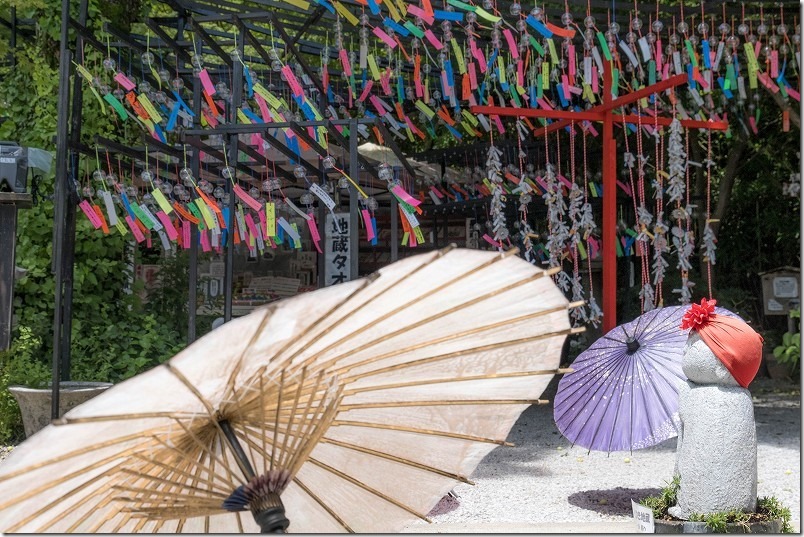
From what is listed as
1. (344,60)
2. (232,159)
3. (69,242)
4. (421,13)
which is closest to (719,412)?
(232,159)

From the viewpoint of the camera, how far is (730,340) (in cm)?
366

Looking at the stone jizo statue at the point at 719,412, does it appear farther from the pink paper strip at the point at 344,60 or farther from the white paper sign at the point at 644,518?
the pink paper strip at the point at 344,60

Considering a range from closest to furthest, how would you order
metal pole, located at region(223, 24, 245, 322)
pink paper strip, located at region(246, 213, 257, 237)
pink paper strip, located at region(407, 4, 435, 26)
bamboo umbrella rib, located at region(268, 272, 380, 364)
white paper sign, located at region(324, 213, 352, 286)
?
bamboo umbrella rib, located at region(268, 272, 380, 364) → metal pole, located at region(223, 24, 245, 322) → pink paper strip, located at region(407, 4, 435, 26) → pink paper strip, located at region(246, 213, 257, 237) → white paper sign, located at region(324, 213, 352, 286)

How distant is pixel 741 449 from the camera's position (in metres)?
3.77

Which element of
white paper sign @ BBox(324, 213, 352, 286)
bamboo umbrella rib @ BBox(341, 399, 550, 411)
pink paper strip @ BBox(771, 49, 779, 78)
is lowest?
bamboo umbrella rib @ BBox(341, 399, 550, 411)

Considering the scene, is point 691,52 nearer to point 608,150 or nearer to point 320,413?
point 608,150

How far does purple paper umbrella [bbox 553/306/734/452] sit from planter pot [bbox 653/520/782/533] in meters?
0.53

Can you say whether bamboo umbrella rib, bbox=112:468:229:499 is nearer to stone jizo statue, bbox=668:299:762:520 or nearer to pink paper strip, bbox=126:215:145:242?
stone jizo statue, bbox=668:299:762:520

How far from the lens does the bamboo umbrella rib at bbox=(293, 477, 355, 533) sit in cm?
211

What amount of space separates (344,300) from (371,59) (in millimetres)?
6196

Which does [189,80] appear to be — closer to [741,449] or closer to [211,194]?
[211,194]

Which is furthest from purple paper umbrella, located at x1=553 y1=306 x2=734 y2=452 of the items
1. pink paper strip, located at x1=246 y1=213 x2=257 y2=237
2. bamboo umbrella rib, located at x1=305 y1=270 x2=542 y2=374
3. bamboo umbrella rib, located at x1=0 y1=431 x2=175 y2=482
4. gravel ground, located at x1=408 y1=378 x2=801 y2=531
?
bamboo umbrella rib, located at x1=0 y1=431 x2=175 y2=482

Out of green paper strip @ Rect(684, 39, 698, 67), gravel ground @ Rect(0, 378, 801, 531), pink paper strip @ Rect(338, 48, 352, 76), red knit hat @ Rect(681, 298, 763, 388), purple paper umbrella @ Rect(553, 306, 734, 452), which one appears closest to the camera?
red knit hat @ Rect(681, 298, 763, 388)

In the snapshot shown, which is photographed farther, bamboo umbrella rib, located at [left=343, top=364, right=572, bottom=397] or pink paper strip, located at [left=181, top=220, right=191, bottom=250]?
pink paper strip, located at [left=181, top=220, right=191, bottom=250]
